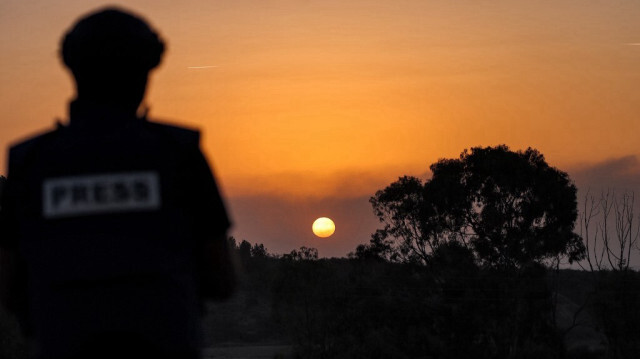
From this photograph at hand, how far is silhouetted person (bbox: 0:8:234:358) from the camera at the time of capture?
233 cm

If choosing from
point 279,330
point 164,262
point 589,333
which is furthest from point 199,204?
point 279,330

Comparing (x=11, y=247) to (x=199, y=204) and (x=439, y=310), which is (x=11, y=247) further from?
(x=439, y=310)

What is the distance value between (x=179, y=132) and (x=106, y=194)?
9.3 inches

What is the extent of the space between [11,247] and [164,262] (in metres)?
0.41

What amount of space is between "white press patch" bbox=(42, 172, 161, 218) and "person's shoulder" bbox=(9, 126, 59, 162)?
140mm

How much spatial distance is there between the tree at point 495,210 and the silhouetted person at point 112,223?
55029 millimetres

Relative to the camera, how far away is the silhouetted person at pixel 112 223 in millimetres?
2326

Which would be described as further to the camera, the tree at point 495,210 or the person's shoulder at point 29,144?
the tree at point 495,210

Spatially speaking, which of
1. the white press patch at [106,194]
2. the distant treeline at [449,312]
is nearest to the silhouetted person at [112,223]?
the white press patch at [106,194]

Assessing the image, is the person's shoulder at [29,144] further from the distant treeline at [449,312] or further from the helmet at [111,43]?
the distant treeline at [449,312]

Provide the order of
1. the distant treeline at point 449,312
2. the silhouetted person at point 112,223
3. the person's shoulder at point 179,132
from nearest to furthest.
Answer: the silhouetted person at point 112,223 < the person's shoulder at point 179,132 < the distant treeline at point 449,312

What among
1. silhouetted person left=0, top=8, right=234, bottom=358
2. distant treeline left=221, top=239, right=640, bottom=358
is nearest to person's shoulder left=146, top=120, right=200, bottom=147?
silhouetted person left=0, top=8, right=234, bottom=358

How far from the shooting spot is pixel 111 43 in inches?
99.3

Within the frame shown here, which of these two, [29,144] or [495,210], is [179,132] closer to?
[29,144]
